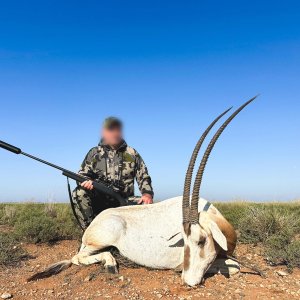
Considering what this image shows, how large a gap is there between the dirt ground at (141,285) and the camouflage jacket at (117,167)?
1953 millimetres

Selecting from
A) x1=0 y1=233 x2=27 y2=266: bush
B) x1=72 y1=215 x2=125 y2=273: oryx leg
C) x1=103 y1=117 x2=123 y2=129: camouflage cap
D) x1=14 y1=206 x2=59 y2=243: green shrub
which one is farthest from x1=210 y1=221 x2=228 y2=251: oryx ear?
x1=14 y1=206 x2=59 y2=243: green shrub

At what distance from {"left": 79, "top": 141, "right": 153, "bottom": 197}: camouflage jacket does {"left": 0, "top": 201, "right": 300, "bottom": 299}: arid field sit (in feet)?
4.65

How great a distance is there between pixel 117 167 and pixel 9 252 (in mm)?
2292

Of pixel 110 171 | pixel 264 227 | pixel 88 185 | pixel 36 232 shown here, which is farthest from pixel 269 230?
pixel 36 232

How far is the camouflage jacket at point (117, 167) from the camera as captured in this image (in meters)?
7.77

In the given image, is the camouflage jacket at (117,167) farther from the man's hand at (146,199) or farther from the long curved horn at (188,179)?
the long curved horn at (188,179)

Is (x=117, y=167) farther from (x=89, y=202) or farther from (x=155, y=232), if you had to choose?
(x=155, y=232)

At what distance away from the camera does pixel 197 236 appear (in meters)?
5.11

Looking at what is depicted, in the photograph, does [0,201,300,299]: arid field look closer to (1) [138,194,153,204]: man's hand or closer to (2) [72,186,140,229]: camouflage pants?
(2) [72,186,140,229]: camouflage pants

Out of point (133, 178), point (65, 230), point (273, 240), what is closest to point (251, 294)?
point (273, 240)

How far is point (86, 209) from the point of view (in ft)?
25.3

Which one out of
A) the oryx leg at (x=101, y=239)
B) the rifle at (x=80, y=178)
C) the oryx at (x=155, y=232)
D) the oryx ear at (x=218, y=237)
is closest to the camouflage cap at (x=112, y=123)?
the rifle at (x=80, y=178)

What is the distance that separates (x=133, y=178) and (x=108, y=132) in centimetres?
95

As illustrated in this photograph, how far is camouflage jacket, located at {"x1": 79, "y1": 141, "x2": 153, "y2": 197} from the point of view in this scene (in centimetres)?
777
